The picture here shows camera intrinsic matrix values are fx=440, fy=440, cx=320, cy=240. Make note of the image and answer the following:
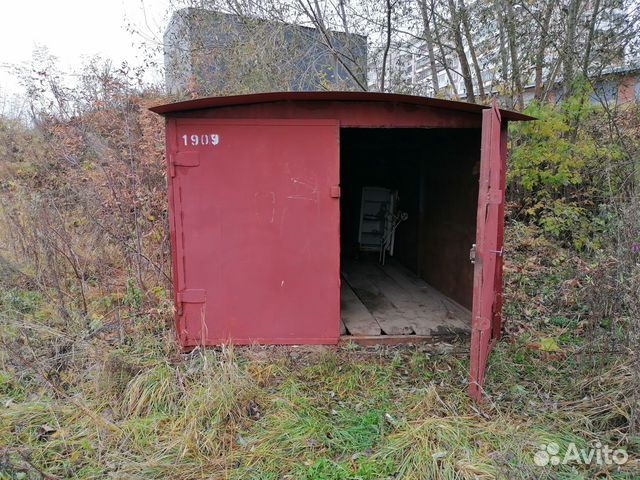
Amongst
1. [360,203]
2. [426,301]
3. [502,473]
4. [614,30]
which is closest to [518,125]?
[614,30]

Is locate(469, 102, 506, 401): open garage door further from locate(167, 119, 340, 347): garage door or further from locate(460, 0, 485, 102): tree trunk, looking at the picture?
locate(460, 0, 485, 102): tree trunk

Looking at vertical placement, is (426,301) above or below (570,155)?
below

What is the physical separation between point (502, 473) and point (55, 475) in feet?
8.64

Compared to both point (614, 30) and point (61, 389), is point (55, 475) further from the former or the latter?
point (614, 30)

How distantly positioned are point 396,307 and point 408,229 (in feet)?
6.90

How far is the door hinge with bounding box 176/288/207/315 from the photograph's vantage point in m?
3.97

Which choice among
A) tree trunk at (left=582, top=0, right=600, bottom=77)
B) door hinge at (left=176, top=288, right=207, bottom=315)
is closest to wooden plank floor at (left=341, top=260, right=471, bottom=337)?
door hinge at (left=176, top=288, right=207, bottom=315)

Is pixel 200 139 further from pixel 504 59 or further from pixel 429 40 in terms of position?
pixel 504 59

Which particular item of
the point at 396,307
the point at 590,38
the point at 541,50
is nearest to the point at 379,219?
the point at 396,307

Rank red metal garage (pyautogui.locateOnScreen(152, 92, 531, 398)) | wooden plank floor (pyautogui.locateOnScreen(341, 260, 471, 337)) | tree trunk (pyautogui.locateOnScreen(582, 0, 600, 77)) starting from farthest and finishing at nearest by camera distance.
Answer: tree trunk (pyautogui.locateOnScreen(582, 0, 600, 77)), wooden plank floor (pyautogui.locateOnScreen(341, 260, 471, 337)), red metal garage (pyautogui.locateOnScreen(152, 92, 531, 398))

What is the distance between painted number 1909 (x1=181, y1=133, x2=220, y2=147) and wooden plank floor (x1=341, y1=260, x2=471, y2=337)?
2238 mm

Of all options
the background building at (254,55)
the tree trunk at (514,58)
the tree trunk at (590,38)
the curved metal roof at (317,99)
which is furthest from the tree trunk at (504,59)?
the curved metal roof at (317,99)

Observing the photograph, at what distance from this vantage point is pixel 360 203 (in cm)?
779

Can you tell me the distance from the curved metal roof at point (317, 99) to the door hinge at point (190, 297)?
1.57 metres
